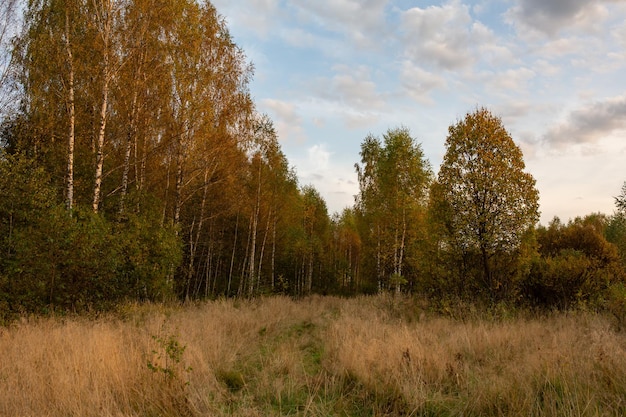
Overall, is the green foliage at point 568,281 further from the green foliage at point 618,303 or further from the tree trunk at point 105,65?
the tree trunk at point 105,65

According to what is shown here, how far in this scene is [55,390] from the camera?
3.86 meters

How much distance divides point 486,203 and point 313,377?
775cm

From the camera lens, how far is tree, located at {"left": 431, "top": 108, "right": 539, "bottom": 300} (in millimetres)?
10281

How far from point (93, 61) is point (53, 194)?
4.94m

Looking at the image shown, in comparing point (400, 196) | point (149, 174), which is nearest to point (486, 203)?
point (400, 196)

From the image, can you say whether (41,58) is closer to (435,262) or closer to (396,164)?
(435,262)

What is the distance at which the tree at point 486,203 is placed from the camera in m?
10.3

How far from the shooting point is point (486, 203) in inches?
414

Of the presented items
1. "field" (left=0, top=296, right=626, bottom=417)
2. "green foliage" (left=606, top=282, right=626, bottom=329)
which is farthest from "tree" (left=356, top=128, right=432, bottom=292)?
"field" (left=0, top=296, right=626, bottom=417)

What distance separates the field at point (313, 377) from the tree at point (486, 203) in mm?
4085

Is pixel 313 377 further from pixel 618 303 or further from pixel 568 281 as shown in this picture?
pixel 568 281

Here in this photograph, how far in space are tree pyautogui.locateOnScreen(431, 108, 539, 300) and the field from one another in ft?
13.4

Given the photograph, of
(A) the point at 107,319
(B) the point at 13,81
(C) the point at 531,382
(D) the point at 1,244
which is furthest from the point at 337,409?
(B) the point at 13,81

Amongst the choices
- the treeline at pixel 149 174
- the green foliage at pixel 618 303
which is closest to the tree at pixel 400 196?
the treeline at pixel 149 174
